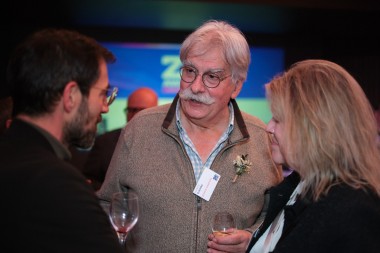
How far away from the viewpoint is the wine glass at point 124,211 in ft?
6.55

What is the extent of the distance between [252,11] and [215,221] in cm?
441

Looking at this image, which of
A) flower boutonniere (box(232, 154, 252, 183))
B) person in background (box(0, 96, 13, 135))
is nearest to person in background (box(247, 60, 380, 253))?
flower boutonniere (box(232, 154, 252, 183))

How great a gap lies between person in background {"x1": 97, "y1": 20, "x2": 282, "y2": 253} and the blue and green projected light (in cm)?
467

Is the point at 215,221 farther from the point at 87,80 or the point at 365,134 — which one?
the point at 87,80

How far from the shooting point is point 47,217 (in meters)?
1.34

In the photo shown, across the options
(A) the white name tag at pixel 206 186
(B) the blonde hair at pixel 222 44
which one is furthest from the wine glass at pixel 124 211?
(B) the blonde hair at pixel 222 44

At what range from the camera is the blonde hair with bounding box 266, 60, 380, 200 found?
68.6 inches

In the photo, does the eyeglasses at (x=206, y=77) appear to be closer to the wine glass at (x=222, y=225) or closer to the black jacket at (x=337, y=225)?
the wine glass at (x=222, y=225)

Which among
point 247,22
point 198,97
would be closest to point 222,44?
point 198,97

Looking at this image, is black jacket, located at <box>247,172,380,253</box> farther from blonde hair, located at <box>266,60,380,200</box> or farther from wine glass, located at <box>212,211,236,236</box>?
wine glass, located at <box>212,211,236,236</box>

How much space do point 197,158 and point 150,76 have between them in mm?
4966

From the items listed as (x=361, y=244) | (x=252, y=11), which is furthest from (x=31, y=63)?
(x=252, y=11)

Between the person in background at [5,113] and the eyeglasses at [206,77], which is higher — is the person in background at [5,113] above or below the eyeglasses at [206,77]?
below

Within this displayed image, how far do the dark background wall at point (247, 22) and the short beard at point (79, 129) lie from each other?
4262 mm
